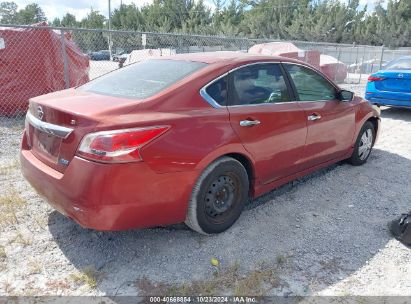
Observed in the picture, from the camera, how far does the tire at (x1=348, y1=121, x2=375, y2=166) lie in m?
5.03

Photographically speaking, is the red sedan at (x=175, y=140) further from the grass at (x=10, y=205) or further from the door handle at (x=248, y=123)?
the grass at (x=10, y=205)

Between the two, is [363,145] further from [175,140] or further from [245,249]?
[175,140]

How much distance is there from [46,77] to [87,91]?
5105 millimetres

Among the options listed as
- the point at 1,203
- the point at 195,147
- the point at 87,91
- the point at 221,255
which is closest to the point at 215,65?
the point at 195,147

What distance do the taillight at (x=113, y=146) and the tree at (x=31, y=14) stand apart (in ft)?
286

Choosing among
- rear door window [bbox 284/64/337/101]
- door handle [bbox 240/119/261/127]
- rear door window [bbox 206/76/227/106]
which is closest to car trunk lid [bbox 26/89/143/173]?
rear door window [bbox 206/76/227/106]

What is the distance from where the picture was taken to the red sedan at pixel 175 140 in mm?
2586

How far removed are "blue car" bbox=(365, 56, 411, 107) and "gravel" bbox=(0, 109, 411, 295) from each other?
4423 millimetres

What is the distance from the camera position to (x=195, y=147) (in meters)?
2.87

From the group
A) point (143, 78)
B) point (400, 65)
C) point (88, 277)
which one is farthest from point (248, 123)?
point (400, 65)

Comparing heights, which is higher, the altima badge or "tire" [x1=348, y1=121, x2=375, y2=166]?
the altima badge

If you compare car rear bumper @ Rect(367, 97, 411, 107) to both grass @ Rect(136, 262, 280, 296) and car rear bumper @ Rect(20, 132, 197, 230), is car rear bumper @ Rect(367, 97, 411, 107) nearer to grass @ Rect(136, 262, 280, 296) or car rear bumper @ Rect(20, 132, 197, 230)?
grass @ Rect(136, 262, 280, 296)

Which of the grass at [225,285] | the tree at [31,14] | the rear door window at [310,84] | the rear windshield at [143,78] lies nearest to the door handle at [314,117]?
the rear door window at [310,84]

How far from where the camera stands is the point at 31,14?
8625cm
